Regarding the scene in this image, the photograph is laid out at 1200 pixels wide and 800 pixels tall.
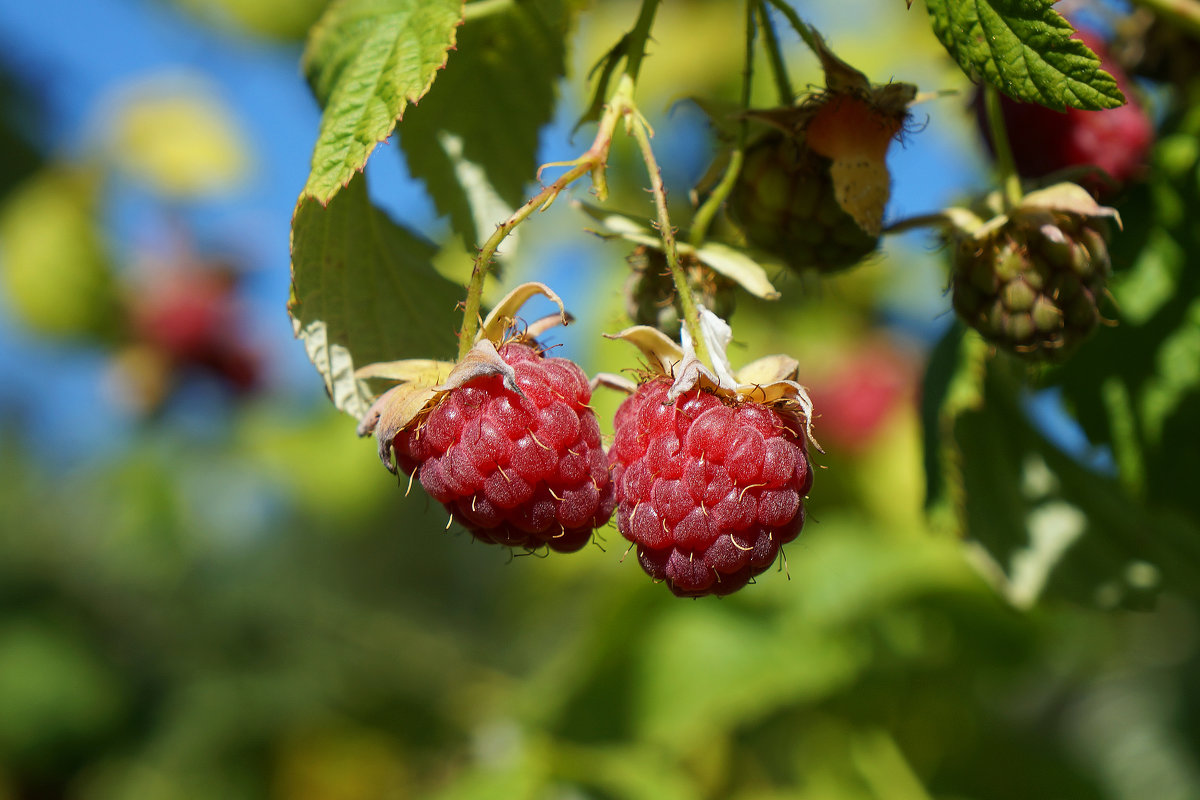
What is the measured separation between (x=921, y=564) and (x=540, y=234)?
55.0 inches

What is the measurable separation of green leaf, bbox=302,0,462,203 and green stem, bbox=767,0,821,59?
25 cm

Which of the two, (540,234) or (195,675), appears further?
(195,675)

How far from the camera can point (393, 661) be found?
23.9ft

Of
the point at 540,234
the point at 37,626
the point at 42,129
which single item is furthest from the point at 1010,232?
the point at 37,626

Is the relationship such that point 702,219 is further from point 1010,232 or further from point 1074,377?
point 1074,377

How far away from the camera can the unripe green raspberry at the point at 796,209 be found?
838 mm

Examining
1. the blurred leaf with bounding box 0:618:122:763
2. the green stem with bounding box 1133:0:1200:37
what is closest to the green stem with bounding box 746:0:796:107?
the green stem with bounding box 1133:0:1200:37

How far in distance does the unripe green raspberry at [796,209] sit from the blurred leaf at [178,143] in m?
2.99

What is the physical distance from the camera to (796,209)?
2.77ft

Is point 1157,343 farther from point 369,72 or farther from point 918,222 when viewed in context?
point 369,72

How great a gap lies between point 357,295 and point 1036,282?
1.81ft

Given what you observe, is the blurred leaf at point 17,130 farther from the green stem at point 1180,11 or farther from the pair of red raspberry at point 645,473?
the green stem at point 1180,11

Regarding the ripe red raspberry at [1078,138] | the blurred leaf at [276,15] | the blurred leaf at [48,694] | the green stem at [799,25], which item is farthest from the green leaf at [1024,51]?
the blurred leaf at [48,694]

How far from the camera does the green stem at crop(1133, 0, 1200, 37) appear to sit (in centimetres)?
90
